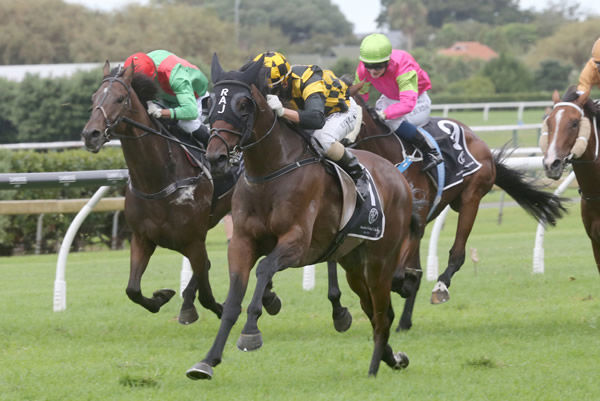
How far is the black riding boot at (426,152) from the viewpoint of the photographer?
23.0 ft

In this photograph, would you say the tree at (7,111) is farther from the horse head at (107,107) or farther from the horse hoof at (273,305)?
the horse hoof at (273,305)

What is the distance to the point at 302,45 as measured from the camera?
105 m

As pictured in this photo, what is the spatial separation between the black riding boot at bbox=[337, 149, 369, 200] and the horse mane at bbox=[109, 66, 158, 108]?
167 cm

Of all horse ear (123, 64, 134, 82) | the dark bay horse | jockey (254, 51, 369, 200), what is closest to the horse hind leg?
the dark bay horse

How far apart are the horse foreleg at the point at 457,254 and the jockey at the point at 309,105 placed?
61.1 inches

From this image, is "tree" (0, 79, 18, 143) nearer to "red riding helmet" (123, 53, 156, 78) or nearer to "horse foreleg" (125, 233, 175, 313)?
"red riding helmet" (123, 53, 156, 78)

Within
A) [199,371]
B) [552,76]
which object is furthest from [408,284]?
[552,76]

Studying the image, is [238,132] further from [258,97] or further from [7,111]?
[7,111]

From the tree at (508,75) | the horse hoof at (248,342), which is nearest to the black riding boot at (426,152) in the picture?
the horse hoof at (248,342)

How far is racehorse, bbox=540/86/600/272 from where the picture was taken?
6.05 metres

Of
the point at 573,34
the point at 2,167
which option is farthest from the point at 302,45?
the point at 2,167

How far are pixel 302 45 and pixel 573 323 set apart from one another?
328ft

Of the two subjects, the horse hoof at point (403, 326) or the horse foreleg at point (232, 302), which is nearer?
the horse foreleg at point (232, 302)

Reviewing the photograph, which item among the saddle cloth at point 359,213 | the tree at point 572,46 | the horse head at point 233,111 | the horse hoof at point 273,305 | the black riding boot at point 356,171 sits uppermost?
the horse head at point 233,111
